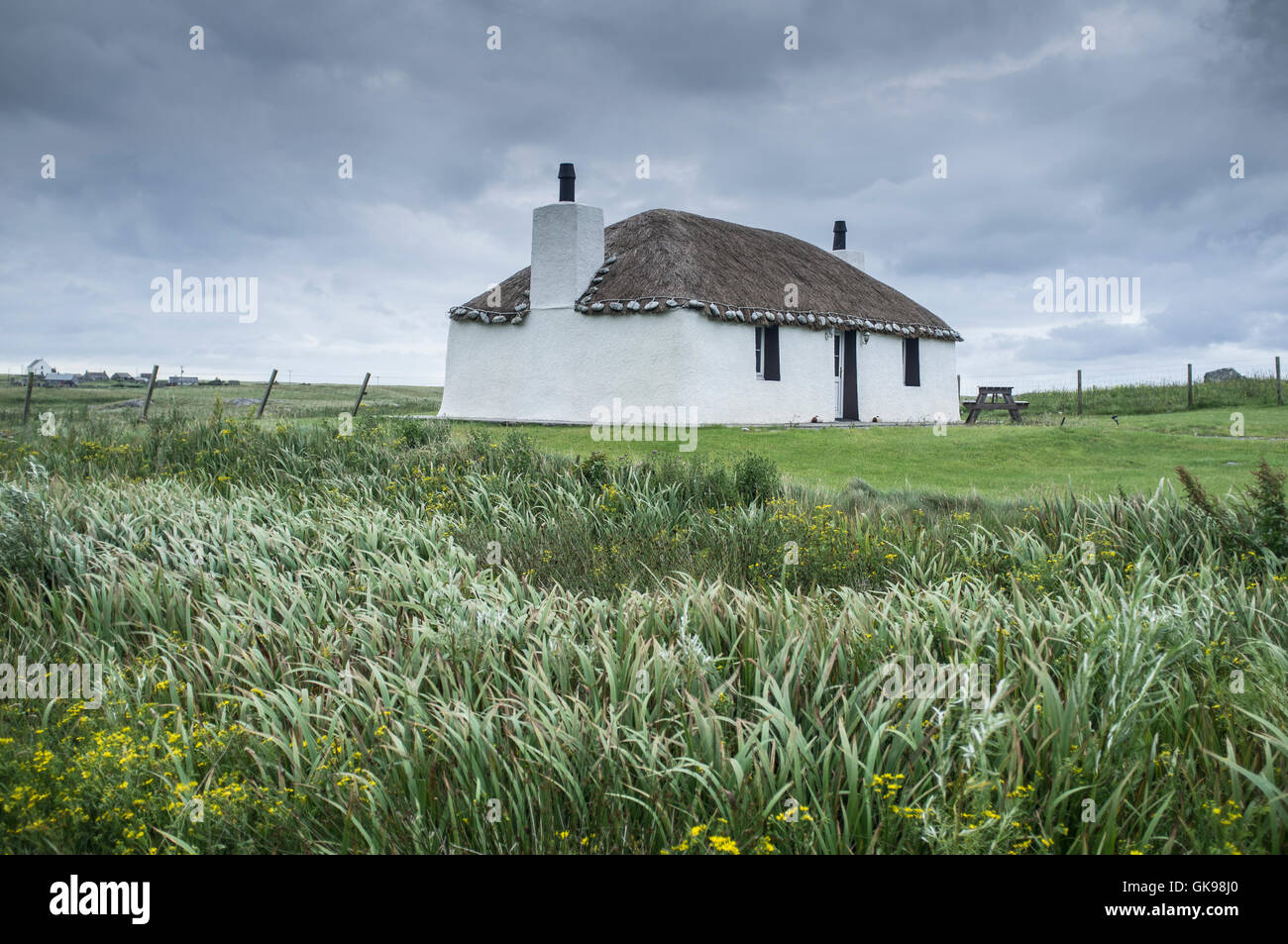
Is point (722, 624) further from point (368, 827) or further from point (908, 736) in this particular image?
point (368, 827)

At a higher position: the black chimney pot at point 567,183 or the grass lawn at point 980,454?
the black chimney pot at point 567,183

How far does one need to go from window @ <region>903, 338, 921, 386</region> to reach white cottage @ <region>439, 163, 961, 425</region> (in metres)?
0.97

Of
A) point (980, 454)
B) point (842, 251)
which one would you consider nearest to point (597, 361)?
point (980, 454)

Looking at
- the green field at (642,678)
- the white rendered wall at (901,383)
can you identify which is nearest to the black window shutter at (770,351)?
the white rendered wall at (901,383)

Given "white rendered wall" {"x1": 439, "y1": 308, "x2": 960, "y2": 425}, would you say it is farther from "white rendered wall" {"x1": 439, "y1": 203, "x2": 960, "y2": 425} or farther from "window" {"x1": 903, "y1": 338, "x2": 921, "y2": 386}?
"window" {"x1": 903, "y1": 338, "x2": 921, "y2": 386}

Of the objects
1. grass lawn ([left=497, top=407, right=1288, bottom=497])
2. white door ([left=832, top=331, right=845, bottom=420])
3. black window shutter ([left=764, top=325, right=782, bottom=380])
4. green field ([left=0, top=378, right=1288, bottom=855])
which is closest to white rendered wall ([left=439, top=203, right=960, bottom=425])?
black window shutter ([left=764, top=325, right=782, bottom=380])

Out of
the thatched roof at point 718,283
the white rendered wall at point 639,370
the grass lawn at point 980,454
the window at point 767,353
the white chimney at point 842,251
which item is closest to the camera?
the grass lawn at point 980,454

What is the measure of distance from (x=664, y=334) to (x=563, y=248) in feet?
12.8

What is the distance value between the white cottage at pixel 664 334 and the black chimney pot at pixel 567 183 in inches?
1.4

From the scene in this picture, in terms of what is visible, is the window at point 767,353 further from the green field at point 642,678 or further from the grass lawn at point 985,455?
the green field at point 642,678

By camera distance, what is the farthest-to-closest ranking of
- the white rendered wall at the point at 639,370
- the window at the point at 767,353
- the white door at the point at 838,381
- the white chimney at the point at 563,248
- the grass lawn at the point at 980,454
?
1. the white door at the point at 838,381
2. the window at the point at 767,353
3. the white chimney at the point at 563,248
4. the white rendered wall at the point at 639,370
5. the grass lawn at the point at 980,454

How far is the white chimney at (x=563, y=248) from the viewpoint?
Answer: 22.4 metres

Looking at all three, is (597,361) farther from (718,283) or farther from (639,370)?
(718,283)

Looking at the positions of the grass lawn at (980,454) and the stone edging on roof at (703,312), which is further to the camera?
the stone edging on roof at (703,312)
